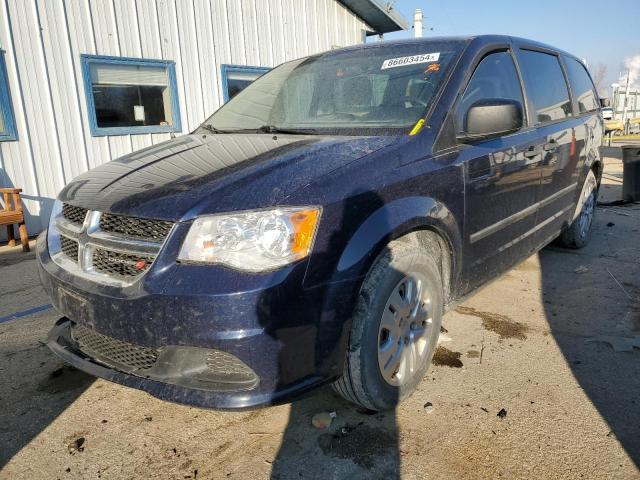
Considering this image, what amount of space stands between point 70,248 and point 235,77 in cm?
687

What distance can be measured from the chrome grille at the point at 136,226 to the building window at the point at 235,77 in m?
6.60

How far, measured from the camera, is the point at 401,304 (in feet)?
7.38

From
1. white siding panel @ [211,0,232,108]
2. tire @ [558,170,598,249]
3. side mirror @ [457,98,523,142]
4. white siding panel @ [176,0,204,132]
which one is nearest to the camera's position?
side mirror @ [457,98,523,142]

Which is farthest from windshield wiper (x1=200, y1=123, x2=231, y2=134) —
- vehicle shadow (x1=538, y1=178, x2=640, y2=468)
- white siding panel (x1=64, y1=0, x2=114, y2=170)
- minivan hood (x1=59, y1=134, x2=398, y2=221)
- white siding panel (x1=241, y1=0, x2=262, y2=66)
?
white siding panel (x1=241, y1=0, x2=262, y2=66)

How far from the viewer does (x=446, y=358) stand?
285cm

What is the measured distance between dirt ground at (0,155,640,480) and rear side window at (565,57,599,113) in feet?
7.10

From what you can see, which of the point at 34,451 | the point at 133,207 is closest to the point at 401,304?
the point at 133,207

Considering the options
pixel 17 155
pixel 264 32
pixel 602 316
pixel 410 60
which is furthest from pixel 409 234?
pixel 264 32

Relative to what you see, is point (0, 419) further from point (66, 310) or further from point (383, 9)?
point (383, 9)

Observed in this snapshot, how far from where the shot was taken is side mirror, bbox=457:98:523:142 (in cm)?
245

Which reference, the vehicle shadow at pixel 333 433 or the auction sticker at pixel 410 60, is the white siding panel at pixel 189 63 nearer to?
the auction sticker at pixel 410 60

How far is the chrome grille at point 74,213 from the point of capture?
2204mm

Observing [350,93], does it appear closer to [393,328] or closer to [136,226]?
[393,328]

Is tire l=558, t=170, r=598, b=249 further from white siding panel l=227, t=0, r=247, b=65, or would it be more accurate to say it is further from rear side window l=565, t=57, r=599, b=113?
white siding panel l=227, t=0, r=247, b=65
